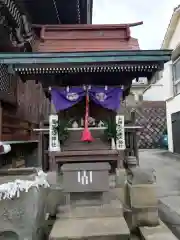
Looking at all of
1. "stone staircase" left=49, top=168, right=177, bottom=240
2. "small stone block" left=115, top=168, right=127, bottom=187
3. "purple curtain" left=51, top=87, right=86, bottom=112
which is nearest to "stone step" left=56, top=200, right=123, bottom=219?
"stone staircase" left=49, top=168, right=177, bottom=240

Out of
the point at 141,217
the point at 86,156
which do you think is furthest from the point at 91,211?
the point at 86,156

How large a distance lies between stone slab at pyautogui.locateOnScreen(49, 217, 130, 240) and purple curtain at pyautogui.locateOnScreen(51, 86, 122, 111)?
2.99 meters

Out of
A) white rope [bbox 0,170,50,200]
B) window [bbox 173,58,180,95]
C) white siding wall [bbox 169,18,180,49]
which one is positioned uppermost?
white siding wall [bbox 169,18,180,49]

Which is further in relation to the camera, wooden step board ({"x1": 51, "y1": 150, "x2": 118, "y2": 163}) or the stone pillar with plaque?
wooden step board ({"x1": 51, "y1": 150, "x2": 118, "y2": 163})

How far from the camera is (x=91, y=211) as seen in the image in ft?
14.4

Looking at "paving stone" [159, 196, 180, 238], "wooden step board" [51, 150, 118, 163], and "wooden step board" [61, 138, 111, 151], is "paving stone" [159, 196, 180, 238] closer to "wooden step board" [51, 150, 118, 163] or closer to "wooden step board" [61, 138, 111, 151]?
"wooden step board" [51, 150, 118, 163]

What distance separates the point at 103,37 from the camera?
7020mm

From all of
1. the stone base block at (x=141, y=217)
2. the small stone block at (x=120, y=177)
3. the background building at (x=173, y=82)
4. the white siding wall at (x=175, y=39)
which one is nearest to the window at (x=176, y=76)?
the background building at (x=173, y=82)

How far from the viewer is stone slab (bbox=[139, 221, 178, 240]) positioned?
4.00 m

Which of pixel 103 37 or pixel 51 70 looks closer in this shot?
pixel 51 70

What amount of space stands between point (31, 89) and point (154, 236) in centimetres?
730

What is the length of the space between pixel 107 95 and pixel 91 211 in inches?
117

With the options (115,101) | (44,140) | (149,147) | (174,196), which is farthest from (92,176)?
(149,147)

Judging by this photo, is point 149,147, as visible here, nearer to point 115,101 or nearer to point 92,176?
point 115,101
